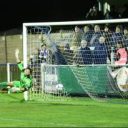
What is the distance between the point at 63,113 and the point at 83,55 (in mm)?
4810

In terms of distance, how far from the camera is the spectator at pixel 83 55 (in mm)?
20875

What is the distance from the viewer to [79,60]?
826 inches

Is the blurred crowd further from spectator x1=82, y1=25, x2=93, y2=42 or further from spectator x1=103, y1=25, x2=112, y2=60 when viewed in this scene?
spectator x1=103, y1=25, x2=112, y2=60

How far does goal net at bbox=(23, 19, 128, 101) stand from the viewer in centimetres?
2006

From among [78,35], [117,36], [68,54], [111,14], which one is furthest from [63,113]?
[111,14]

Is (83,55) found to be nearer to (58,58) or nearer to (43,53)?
(58,58)

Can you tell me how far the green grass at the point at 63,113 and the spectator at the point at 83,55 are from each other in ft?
3.94

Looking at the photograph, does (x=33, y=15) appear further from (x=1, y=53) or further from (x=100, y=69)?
(x=100, y=69)

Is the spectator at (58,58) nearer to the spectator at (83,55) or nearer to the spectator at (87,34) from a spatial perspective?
the spectator at (83,55)

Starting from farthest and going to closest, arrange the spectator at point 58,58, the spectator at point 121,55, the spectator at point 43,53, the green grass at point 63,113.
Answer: the spectator at point 43,53, the spectator at point 58,58, the spectator at point 121,55, the green grass at point 63,113

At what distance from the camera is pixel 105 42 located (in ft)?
68.5

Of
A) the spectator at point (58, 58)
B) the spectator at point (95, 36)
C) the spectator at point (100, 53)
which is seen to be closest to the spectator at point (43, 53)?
the spectator at point (58, 58)

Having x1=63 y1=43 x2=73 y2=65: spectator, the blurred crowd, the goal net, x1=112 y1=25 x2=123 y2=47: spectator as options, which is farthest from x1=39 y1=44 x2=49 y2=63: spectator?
the blurred crowd

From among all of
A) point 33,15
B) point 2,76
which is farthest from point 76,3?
point 2,76
